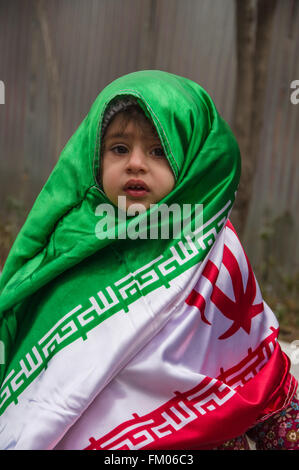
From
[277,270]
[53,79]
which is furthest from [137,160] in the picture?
[53,79]

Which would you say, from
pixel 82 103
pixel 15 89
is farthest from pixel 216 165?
pixel 15 89

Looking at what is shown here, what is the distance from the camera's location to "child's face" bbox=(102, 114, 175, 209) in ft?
5.45

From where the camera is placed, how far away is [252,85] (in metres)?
4.20

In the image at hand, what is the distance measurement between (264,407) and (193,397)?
10.2 inches

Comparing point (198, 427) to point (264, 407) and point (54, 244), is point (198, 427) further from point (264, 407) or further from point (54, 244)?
point (54, 244)

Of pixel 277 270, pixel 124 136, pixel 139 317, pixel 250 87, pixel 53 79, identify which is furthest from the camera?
pixel 53 79

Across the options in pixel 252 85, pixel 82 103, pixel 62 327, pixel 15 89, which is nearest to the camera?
pixel 62 327

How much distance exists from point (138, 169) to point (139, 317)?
39cm

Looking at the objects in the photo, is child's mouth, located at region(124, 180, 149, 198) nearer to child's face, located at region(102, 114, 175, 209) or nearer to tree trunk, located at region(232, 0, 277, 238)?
child's face, located at region(102, 114, 175, 209)

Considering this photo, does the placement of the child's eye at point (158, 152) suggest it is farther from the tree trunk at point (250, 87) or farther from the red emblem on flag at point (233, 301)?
the tree trunk at point (250, 87)

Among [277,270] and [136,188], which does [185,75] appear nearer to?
[277,270]

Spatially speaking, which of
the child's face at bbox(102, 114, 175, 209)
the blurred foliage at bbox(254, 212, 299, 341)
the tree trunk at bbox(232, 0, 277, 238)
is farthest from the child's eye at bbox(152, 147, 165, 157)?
the blurred foliage at bbox(254, 212, 299, 341)

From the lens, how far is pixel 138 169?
1.64 metres

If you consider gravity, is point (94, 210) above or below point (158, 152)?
below
